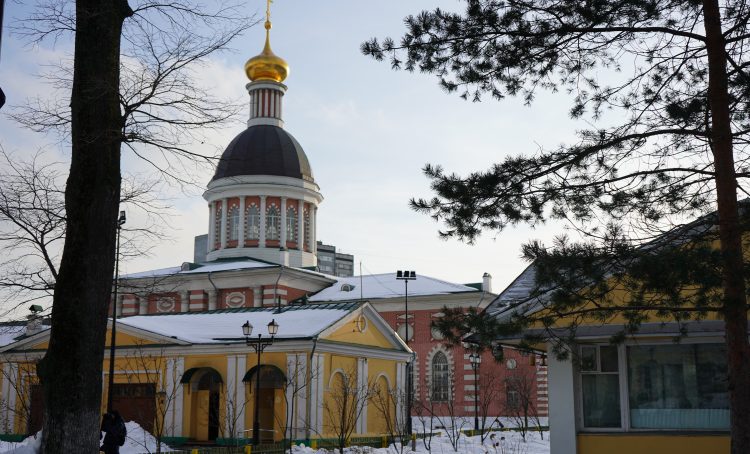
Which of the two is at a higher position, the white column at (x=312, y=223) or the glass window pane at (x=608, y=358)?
the white column at (x=312, y=223)

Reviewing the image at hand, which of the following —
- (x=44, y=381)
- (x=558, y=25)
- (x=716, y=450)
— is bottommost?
(x=716, y=450)

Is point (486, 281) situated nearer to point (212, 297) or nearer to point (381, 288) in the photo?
point (381, 288)

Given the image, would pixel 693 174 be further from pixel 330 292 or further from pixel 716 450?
pixel 330 292

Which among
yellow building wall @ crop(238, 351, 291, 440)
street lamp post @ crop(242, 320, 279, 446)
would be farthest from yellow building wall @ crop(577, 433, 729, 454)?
yellow building wall @ crop(238, 351, 291, 440)

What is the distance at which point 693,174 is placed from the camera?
10.1 m

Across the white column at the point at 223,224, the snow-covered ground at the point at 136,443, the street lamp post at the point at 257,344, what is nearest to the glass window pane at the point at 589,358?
the street lamp post at the point at 257,344

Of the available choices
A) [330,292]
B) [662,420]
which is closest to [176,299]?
[330,292]

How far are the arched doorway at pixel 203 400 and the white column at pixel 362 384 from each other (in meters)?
4.93

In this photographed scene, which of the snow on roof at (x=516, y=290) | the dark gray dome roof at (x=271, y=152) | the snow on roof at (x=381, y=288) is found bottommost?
the snow on roof at (x=516, y=290)

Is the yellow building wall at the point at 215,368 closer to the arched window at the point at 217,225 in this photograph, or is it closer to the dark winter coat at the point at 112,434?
the dark winter coat at the point at 112,434

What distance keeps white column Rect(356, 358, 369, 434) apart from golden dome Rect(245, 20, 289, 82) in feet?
91.7

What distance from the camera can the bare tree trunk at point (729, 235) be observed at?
922 centimetres

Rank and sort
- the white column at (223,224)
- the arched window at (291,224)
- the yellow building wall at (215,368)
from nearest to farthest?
the yellow building wall at (215,368) < the arched window at (291,224) < the white column at (223,224)

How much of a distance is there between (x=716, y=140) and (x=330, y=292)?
1721 inches
